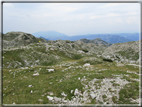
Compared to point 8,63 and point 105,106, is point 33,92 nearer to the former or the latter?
point 105,106

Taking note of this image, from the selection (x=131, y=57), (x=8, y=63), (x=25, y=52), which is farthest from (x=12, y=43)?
(x=131, y=57)

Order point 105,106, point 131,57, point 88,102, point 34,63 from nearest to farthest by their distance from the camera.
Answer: point 105,106 < point 88,102 < point 34,63 < point 131,57

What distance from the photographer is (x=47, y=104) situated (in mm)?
12516

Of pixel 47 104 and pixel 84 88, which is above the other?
pixel 84 88

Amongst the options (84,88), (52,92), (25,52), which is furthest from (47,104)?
(25,52)

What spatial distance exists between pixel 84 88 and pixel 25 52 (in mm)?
74811

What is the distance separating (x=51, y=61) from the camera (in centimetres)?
7238

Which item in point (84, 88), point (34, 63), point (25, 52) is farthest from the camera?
point (25, 52)

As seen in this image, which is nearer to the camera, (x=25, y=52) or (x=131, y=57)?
(x=25, y=52)

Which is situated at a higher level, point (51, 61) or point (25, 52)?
point (25, 52)

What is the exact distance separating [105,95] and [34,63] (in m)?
66.1

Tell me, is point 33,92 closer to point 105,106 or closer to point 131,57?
point 105,106

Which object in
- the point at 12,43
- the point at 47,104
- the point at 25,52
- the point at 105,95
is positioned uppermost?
the point at 12,43

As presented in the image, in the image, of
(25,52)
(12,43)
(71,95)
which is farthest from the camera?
(12,43)
